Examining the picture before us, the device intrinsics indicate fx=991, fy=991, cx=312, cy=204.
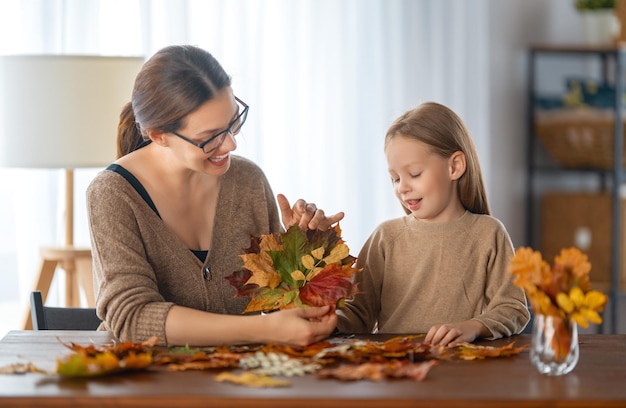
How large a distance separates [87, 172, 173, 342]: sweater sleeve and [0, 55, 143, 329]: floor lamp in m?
0.91

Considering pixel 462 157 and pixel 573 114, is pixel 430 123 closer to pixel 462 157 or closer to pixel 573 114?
pixel 462 157

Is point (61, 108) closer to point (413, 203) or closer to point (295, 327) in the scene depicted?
point (413, 203)

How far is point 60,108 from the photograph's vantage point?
2965 millimetres

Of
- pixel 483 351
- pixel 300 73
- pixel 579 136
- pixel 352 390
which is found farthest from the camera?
pixel 579 136

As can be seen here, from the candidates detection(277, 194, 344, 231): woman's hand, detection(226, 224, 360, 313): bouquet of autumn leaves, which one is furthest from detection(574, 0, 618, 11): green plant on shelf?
detection(226, 224, 360, 313): bouquet of autumn leaves

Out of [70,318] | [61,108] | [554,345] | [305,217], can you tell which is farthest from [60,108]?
[554,345]

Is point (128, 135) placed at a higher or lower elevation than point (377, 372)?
higher

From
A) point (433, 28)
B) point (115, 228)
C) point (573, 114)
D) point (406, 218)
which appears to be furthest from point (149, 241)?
point (573, 114)

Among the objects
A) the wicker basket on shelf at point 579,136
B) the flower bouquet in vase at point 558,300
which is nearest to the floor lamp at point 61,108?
the flower bouquet in vase at point 558,300

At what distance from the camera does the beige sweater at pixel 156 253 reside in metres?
1.92

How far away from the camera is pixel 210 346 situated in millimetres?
1842

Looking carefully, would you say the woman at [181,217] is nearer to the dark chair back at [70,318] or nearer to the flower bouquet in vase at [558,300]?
the dark chair back at [70,318]

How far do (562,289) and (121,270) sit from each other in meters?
0.88

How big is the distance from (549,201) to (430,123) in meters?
2.89
